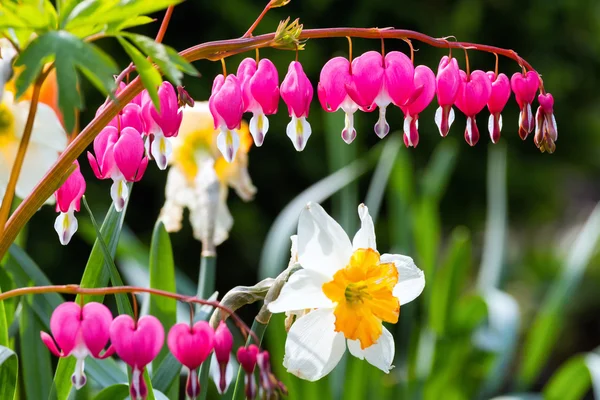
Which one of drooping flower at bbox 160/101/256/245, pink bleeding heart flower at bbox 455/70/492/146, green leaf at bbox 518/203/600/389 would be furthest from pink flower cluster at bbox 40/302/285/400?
green leaf at bbox 518/203/600/389

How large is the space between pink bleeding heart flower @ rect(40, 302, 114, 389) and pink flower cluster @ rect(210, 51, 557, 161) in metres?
0.18

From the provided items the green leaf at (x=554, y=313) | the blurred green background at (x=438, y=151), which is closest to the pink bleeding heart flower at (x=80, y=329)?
the green leaf at (x=554, y=313)

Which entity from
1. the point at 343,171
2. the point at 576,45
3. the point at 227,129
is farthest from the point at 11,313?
the point at 576,45

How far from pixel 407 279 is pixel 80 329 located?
326 millimetres

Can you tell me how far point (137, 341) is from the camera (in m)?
0.59

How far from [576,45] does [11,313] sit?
296cm

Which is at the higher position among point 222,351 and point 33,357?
Answer: point 222,351

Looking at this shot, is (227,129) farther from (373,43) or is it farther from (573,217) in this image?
(573,217)

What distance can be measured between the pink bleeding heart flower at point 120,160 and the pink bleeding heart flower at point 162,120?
14mm

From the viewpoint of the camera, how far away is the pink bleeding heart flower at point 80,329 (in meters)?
0.60

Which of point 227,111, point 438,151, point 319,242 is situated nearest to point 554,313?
point 438,151

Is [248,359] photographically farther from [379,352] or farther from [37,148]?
[37,148]

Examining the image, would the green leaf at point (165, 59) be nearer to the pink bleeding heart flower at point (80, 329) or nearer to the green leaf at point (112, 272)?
the pink bleeding heart flower at point (80, 329)

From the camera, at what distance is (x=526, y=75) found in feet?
2.65
